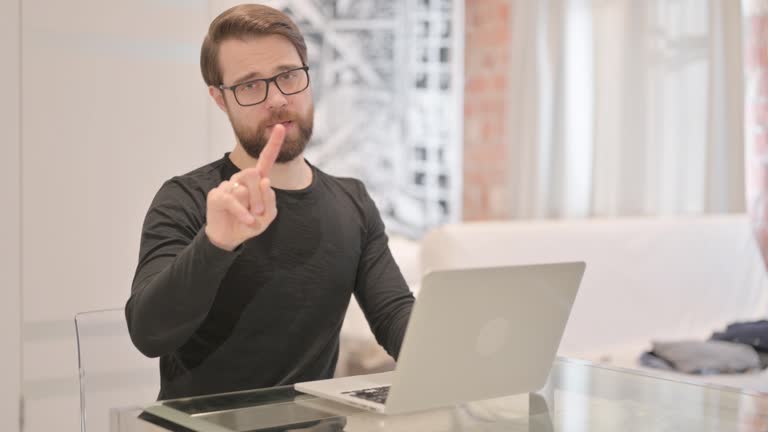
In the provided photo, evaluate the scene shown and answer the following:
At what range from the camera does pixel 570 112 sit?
4375 millimetres

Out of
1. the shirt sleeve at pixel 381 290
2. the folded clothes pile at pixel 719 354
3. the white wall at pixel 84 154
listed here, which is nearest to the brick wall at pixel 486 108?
the folded clothes pile at pixel 719 354

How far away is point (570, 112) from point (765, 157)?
91cm

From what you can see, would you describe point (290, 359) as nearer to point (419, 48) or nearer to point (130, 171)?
point (130, 171)

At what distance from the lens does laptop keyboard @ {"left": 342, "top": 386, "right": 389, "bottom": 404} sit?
1.17 meters

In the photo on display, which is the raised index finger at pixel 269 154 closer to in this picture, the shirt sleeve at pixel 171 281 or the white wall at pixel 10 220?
the shirt sleeve at pixel 171 281

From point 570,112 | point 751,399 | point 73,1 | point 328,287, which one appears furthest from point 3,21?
point 570,112

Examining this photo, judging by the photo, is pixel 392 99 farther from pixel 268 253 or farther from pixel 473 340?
pixel 473 340

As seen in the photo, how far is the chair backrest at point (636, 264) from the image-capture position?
11.2 ft

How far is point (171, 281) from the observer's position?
1327 mm

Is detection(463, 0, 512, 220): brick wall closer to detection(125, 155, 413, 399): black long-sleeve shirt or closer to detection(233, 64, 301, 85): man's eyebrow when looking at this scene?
detection(125, 155, 413, 399): black long-sleeve shirt

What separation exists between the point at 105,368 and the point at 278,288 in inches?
12.9

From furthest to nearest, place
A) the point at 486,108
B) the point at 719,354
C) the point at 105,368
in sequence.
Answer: the point at 486,108, the point at 719,354, the point at 105,368

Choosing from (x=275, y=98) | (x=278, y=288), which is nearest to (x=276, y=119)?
(x=275, y=98)

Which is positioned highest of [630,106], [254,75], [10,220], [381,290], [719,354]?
[630,106]
